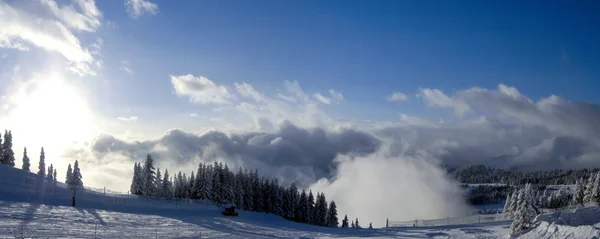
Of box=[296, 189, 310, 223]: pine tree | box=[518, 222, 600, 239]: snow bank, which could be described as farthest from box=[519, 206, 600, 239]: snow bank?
box=[296, 189, 310, 223]: pine tree

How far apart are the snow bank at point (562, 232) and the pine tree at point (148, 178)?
74.7 meters

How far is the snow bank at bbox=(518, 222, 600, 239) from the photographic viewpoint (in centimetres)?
2242

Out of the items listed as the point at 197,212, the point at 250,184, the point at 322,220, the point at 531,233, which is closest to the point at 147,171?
the point at 250,184

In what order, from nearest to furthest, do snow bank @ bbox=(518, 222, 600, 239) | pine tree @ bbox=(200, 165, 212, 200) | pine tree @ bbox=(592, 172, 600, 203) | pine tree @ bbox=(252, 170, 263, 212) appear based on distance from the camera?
snow bank @ bbox=(518, 222, 600, 239) < pine tree @ bbox=(592, 172, 600, 203) < pine tree @ bbox=(200, 165, 212, 200) < pine tree @ bbox=(252, 170, 263, 212)

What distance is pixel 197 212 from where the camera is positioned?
58.6m

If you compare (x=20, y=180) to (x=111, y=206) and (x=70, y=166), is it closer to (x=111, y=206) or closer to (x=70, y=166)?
(x=111, y=206)

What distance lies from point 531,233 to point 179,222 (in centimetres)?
3532

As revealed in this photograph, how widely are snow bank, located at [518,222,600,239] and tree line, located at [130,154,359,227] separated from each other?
58.2 m

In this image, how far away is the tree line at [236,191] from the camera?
82.9m

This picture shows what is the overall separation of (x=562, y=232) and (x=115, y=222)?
1533 inches

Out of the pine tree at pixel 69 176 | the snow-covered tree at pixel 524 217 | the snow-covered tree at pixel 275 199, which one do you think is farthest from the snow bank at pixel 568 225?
the pine tree at pixel 69 176

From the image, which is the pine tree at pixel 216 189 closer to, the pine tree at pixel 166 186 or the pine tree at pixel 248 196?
the pine tree at pixel 248 196

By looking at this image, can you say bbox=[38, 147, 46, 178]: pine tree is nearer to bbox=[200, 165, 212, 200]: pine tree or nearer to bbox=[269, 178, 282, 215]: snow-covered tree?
bbox=[200, 165, 212, 200]: pine tree

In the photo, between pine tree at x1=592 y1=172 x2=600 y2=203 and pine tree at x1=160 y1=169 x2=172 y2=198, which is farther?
pine tree at x1=160 y1=169 x2=172 y2=198
